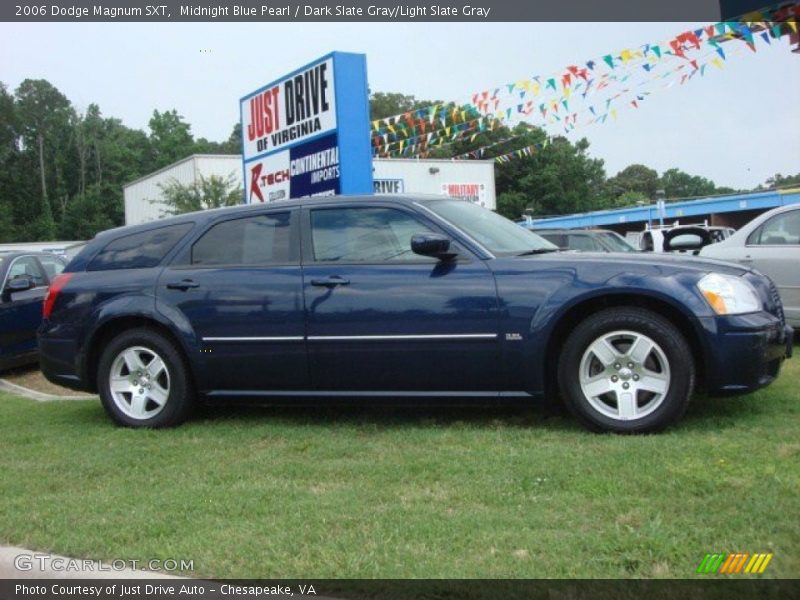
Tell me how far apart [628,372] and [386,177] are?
28819 millimetres

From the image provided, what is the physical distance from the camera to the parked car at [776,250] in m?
7.91

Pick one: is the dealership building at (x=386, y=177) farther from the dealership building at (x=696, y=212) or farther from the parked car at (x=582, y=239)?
the parked car at (x=582, y=239)

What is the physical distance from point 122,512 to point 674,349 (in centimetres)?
312

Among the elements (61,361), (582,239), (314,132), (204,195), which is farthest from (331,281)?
(204,195)

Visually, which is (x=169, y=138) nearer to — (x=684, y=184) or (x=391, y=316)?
(x=684, y=184)

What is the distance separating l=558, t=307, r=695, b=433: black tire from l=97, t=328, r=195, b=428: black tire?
8.67ft

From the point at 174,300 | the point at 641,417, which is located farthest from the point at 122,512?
the point at 641,417

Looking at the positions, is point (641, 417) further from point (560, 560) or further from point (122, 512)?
point (122, 512)

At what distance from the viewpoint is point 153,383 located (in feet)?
19.9

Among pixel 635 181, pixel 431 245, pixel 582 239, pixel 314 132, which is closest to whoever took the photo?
pixel 431 245

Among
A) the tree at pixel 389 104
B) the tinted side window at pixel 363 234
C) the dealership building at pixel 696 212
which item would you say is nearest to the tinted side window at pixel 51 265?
the tinted side window at pixel 363 234

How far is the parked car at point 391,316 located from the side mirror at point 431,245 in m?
0.01

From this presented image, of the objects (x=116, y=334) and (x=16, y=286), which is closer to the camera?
(x=116, y=334)

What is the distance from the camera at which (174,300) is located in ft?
Answer: 19.4
